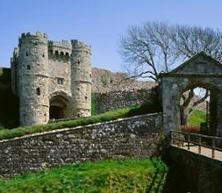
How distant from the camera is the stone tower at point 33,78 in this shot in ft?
154

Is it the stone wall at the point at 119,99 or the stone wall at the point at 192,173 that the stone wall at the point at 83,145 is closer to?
the stone wall at the point at 192,173

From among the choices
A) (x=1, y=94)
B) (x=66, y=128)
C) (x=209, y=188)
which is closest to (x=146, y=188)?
(x=209, y=188)

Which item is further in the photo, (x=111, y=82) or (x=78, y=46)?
(x=111, y=82)

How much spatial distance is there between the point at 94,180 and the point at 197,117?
27428 mm

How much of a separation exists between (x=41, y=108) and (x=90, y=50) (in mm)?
8229

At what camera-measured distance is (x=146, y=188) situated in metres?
23.4

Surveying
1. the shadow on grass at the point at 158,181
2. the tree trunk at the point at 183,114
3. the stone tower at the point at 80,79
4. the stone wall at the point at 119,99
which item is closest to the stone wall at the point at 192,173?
the shadow on grass at the point at 158,181

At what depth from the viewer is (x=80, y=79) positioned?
5094 cm

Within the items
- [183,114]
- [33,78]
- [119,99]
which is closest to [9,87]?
[33,78]

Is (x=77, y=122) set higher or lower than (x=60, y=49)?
lower

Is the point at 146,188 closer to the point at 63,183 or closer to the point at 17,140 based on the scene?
the point at 63,183

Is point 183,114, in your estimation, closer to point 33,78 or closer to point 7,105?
point 33,78

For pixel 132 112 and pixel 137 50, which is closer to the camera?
pixel 132 112

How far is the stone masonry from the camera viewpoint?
4722 cm
